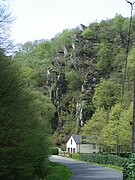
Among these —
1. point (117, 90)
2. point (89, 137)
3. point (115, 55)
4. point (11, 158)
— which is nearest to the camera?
point (11, 158)

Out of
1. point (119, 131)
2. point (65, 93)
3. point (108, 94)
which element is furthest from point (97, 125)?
point (65, 93)

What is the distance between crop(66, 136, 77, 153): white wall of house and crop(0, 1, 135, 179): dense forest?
12.1ft

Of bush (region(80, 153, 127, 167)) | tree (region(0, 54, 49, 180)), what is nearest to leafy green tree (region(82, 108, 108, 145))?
bush (region(80, 153, 127, 167))

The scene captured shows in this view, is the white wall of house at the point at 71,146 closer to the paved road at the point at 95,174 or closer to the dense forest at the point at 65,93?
the dense forest at the point at 65,93

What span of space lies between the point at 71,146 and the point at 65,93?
26.3m

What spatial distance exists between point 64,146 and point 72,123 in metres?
8.51

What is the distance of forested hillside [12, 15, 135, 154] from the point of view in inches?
3814

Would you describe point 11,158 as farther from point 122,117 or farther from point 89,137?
point 89,137

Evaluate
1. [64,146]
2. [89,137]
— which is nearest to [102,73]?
[64,146]

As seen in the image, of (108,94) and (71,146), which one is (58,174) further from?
(71,146)

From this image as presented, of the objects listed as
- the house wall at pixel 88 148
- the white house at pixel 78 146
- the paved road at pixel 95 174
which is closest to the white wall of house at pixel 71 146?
the white house at pixel 78 146

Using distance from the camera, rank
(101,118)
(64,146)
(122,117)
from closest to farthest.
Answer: (122,117)
(101,118)
(64,146)

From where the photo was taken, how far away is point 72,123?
114m

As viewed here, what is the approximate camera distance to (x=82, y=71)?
429 ft
